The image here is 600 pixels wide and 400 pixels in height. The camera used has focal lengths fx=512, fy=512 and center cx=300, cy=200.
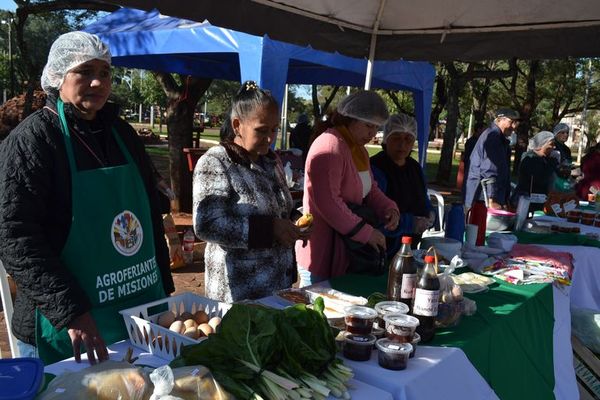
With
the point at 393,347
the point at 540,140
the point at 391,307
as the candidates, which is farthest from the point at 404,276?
the point at 540,140

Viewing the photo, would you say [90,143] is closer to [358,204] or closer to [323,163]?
[323,163]

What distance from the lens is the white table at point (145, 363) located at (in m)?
1.50

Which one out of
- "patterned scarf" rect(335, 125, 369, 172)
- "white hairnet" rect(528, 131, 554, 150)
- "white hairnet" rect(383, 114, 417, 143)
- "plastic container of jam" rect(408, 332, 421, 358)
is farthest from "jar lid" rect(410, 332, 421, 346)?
"white hairnet" rect(528, 131, 554, 150)

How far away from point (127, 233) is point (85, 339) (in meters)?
0.42

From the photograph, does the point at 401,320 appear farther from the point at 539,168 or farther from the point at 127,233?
the point at 539,168

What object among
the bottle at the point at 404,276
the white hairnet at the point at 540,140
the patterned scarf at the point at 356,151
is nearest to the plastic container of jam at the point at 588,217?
the white hairnet at the point at 540,140

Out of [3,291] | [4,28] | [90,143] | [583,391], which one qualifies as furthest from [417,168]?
[4,28]

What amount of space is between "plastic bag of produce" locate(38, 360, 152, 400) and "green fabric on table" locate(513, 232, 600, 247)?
3396 mm

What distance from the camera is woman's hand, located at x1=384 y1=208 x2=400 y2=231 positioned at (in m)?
2.86

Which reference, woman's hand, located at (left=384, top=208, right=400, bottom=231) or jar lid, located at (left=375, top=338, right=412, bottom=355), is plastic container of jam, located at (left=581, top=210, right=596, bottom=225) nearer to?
woman's hand, located at (left=384, top=208, right=400, bottom=231)

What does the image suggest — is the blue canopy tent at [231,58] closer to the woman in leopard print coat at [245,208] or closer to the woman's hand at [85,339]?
the woman in leopard print coat at [245,208]

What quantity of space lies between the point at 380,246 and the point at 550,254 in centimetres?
134

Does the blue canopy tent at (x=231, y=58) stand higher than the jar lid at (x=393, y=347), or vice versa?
the blue canopy tent at (x=231, y=58)

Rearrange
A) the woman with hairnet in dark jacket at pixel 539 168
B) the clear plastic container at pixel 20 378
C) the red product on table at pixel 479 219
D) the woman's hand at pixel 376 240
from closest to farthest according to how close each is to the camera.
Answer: the clear plastic container at pixel 20 378
the woman's hand at pixel 376 240
the red product on table at pixel 479 219
the woman with hairnet in dark jacket at pixel 539 168
